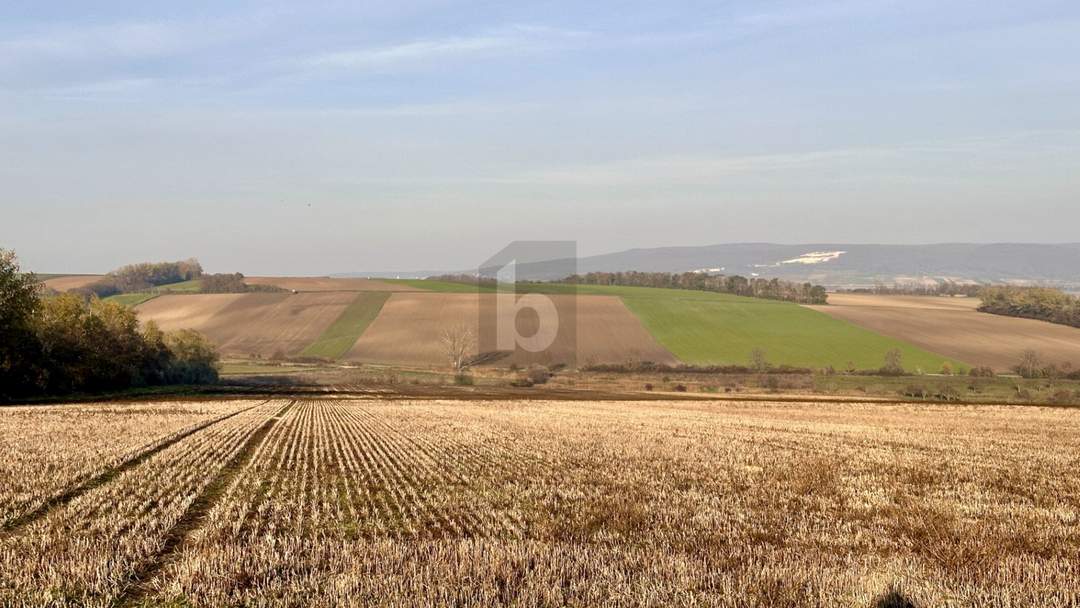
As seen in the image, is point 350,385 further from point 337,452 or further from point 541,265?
point 541,265

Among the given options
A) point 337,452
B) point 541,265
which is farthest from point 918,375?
point 541,265

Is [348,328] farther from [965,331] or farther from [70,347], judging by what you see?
[965,331]

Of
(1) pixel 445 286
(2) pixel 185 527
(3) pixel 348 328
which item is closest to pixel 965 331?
(3) pixel 348 328

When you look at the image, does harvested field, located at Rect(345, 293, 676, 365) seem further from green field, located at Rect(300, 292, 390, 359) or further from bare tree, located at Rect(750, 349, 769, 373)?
bare tree, located at Rect(750, 349, 769, 373)

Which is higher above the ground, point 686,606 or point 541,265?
point 541,265

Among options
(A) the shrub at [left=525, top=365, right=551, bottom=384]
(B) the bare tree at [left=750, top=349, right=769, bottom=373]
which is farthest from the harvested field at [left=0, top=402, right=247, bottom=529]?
(B) the bare tree at [left=750, top=349, right=769, bottom=373]
